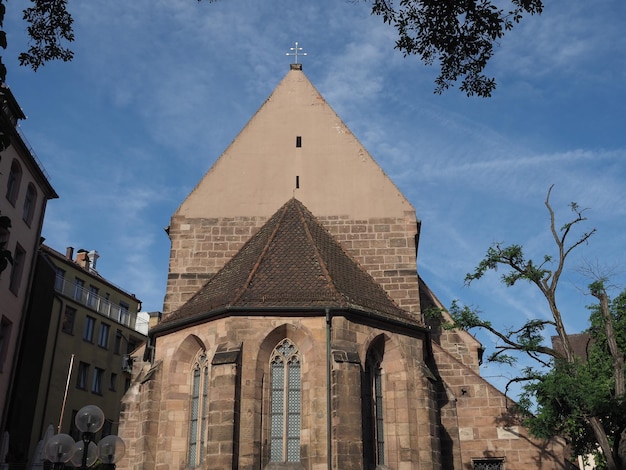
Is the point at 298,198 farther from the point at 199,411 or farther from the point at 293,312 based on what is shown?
the point at 199,411

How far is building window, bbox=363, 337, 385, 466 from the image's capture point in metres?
12.8

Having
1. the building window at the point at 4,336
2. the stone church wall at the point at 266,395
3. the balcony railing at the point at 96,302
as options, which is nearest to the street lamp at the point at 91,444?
the stone church wall at the point at 266,395

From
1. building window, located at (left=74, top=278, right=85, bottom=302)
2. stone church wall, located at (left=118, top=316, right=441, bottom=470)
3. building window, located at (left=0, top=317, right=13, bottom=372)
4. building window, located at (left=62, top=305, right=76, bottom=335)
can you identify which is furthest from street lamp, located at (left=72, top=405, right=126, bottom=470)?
building window, located at (left=74, top=278, right=85, bottom=302)

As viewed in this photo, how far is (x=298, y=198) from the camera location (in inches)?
720

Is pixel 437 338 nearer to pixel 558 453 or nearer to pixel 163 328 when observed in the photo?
pixel 558 453

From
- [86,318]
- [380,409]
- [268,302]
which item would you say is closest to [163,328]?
[268,302]

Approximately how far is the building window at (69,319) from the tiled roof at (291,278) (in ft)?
63.2

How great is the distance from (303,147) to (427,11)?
450 inches

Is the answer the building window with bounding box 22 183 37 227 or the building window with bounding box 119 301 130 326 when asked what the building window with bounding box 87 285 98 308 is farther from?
the building window with bounding box 22 183 37 227

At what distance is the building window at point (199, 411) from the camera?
13.0 m

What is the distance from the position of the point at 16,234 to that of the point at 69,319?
10.4m

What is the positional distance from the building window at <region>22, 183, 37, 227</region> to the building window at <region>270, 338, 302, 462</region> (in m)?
15.4

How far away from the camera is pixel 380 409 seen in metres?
13.5

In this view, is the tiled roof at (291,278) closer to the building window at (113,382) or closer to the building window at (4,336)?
the building window at (4,336)
